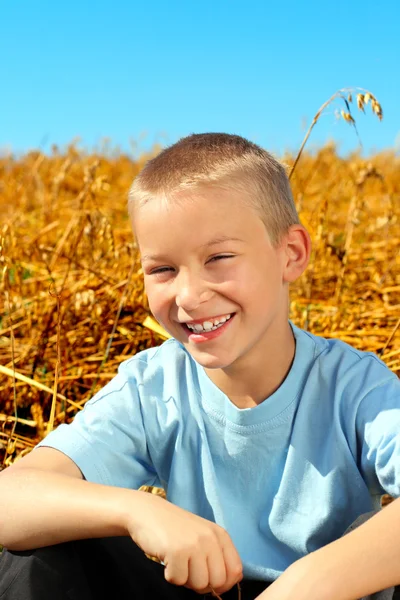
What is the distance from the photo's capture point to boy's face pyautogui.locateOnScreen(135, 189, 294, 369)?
3.84ft

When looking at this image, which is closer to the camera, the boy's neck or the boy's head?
the boy's head

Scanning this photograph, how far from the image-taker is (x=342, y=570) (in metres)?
1.04

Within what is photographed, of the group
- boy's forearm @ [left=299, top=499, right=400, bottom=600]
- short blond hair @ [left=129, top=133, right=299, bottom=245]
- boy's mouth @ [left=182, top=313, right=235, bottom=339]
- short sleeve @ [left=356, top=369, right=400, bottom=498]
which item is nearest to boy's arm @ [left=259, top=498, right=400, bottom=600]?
boy's forearm @ [left=299, top=499, right=400, bottom=600]

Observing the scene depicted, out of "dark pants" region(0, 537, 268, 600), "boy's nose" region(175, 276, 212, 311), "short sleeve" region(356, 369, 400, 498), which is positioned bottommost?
"dark pants" region(0, 537, 268, 600)

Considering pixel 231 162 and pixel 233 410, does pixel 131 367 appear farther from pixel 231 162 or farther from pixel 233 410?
pixel 231 162

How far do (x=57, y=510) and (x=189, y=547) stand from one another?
8.8 inches

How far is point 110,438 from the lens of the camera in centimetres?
132

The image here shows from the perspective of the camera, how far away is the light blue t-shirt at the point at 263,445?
4.15 feet

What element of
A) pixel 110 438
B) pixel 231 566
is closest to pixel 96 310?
pixel 110 438

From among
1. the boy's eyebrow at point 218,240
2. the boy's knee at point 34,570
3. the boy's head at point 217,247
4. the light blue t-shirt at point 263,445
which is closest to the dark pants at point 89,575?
the boy's knee at point 34,570

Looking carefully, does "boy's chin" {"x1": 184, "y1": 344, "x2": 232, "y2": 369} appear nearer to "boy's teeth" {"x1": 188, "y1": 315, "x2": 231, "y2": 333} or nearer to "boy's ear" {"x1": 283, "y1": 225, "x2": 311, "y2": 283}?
"boy's teeth" {"x1": 188, "y1": 315, "x2": 231, "y2": 333}

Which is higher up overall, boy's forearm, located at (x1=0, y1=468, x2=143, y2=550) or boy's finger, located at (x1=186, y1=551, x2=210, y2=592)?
boy's forearm, located at (x1=0, y1=468, x2=143, y2=550)

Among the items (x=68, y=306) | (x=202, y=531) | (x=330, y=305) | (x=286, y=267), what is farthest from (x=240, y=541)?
(x=330, y=305)

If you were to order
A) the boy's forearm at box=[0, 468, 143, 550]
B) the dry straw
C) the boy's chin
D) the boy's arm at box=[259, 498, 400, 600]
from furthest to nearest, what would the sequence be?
the dry straw
the boy's chin
the boy's forearm at box=[0, 468, 143, 550]
the boy's arm at box=[259, 498, 400, 600]
